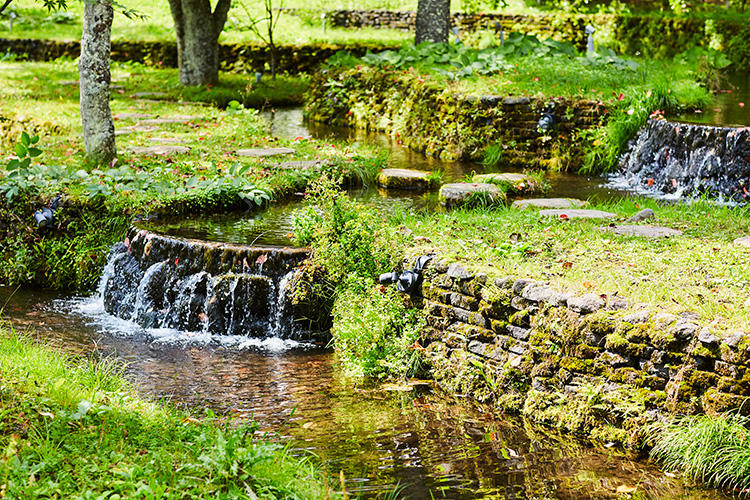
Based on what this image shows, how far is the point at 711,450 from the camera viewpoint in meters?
4.07

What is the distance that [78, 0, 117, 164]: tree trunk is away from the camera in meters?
7.97

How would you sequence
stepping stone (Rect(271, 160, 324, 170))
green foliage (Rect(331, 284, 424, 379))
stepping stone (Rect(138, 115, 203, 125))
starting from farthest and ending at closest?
stepping stone (Rect(138, 115, 203, 125)) < stepping stone (Rect(271, 160, 324, 170)) < green foliage (Rect(331, 284, 424, 379))

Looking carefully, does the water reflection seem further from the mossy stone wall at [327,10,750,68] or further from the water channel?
the mossy stone wall at [327,10,750,68]

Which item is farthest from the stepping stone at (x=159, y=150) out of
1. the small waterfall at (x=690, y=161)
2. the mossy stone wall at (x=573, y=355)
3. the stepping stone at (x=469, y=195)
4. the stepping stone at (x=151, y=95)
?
the stepping stone at (x=151, y=95)

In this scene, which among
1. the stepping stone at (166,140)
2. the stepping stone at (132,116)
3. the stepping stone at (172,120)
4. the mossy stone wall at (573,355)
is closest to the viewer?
the mossy stone wall at (573,355)

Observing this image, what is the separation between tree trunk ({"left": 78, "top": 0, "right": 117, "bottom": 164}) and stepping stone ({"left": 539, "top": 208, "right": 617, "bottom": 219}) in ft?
14.0

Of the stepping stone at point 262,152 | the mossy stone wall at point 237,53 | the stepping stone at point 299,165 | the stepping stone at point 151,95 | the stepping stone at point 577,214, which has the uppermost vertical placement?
the mossy stone wall at point 237,53

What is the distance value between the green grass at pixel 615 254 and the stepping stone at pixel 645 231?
0.30 feet

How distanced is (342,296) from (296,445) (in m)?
1.77

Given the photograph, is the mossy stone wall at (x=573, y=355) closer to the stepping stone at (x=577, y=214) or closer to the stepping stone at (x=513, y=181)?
the stepping stone at (x=577, y=214)

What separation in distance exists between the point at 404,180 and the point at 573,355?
4681mm

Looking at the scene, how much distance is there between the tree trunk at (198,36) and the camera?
15.1 meters

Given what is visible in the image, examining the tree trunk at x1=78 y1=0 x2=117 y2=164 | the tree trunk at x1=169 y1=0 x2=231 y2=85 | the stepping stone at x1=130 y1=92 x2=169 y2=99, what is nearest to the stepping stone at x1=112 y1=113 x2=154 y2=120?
the stepping stone at x1=130 y1=92 x2=169 y2=99

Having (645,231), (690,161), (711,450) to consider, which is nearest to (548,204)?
(645,231)
